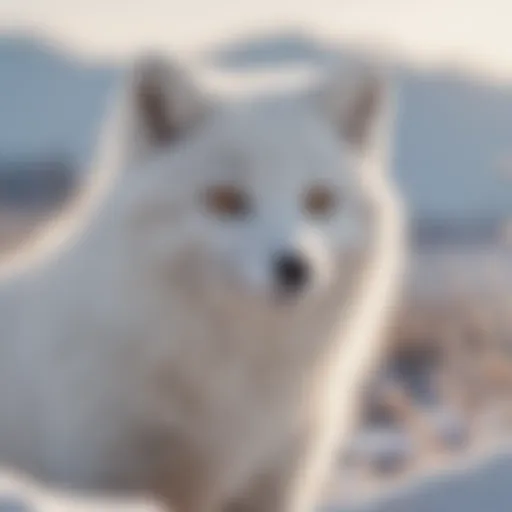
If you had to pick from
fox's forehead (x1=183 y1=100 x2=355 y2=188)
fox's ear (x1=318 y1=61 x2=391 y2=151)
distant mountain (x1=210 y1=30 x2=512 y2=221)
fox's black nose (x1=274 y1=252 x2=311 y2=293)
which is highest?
distant mountain (x1=210 y1=30 x2=512 y2=221)

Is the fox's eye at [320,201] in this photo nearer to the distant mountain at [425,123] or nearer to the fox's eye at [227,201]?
the fox's eye at [227,201]

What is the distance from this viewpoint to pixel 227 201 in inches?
49.4

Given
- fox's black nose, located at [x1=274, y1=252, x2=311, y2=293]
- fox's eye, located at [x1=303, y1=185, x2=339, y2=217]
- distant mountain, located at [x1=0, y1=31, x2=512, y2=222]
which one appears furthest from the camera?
distant mountain, located at [x1=0, y1=31, x2=512, y2=222]

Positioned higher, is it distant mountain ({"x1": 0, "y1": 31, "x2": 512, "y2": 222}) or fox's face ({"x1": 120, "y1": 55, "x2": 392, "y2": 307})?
distant mountain ({"x1": 0, "y1": 31, "x2": 512, "y2": 222})

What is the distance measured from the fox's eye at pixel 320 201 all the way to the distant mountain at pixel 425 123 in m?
0.72

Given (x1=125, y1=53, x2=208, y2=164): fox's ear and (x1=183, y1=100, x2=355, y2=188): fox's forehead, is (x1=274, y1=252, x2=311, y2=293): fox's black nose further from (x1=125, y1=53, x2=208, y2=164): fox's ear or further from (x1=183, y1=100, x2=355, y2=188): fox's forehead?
(x1=125, y1=53, x2=208, y2=164): fox's ear

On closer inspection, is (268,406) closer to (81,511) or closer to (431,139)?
(81,511)

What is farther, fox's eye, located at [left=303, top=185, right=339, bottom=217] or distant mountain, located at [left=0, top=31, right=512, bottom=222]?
distant mountain, located at [left=0, top=31, right=512, bottom=222]

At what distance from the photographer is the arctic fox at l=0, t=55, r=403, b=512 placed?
1.25 metres

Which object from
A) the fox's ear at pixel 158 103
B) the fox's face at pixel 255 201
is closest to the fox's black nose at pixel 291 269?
the fox's face at pixel 255 201

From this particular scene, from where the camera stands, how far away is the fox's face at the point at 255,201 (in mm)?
1203

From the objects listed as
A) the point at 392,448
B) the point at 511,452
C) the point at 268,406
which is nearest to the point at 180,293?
the point at 268,406

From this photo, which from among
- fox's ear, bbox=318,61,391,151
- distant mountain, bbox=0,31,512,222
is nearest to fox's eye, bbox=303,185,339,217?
fox's ear, bbox=318,61,391,151

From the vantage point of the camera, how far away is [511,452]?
1.54 metres
